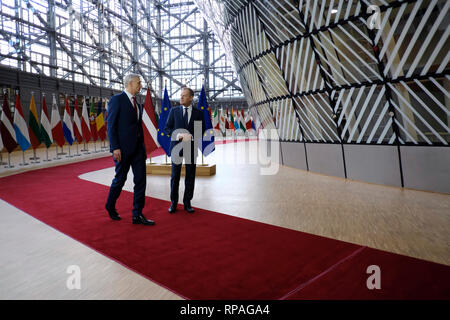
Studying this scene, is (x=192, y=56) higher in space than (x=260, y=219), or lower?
higher

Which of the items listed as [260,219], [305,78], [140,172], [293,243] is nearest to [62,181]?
[140,172]

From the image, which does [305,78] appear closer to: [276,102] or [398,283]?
[276,102]

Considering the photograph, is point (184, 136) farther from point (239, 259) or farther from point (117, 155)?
point (239, 259)

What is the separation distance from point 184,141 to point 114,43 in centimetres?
2898

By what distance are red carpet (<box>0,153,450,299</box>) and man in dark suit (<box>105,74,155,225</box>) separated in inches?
17.9

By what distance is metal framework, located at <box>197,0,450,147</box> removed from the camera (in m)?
6.09

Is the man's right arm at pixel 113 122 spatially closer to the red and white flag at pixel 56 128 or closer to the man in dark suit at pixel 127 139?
the man in dark suit at pixel 127 139

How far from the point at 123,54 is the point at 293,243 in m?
31.0

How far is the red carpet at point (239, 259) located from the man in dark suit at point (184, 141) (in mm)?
408

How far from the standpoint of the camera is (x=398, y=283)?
2.50m

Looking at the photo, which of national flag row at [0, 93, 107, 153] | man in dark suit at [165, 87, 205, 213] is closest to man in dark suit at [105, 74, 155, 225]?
man in dark suit at [165, 87, 205, 213]

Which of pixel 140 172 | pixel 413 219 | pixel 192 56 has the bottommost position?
pixel 413 219

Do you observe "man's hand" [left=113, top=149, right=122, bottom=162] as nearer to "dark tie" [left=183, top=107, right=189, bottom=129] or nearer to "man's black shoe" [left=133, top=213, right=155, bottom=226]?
"man's black shoe" [left=133, top=213, right=155, bottom=226]

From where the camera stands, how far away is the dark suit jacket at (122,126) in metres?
3.92
